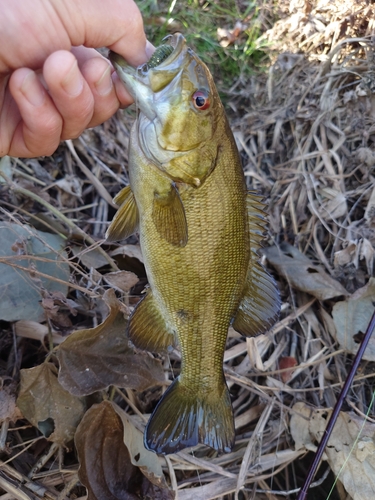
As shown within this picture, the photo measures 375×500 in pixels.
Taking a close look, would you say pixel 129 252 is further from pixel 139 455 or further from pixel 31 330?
pixel 139 455

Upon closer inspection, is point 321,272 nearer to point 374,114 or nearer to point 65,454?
point 374,114

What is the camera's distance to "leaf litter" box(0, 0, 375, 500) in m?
2.13

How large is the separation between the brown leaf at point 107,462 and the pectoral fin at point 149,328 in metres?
0.42

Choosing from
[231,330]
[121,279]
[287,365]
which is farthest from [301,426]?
[121,279]

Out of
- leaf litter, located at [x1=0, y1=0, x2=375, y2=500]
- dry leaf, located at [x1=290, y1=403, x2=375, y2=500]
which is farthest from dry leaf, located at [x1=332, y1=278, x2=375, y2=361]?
dry leaf, located at [x1=290, y1=403, x2=375, y2=500]

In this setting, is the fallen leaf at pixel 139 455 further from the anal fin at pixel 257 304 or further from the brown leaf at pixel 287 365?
the brown leaf at pixel 287 365

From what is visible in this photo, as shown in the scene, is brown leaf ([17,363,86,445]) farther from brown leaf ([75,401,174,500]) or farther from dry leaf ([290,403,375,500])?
dry leaf ([290,403,375,500])

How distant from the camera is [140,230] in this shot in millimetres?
1903

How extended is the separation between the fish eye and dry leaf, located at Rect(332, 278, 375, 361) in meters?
1.62

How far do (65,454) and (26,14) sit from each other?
2071 millimetres

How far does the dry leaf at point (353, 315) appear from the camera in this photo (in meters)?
2.73

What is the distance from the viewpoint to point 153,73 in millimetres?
1695

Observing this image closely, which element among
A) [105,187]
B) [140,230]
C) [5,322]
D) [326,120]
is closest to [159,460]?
[5,322]

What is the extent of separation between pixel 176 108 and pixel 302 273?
1.57 m
